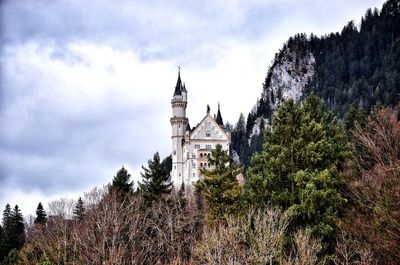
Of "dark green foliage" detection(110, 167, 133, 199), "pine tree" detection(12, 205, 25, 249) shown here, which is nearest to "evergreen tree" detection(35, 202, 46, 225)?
"pine tree" detection(12, 205, 25, 249)

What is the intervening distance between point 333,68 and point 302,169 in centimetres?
14515

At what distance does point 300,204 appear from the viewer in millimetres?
24578

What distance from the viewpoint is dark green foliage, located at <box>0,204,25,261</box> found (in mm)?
55688

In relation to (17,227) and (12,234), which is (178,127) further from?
(12,234)

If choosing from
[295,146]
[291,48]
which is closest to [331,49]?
[291,48]

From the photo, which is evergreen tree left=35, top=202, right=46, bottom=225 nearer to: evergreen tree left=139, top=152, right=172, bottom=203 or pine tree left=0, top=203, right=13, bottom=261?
pine tree left=0, top=203, right=13, bottom=261

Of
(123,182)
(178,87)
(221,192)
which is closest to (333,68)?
(178,87)

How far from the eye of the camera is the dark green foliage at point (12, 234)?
55688 mm

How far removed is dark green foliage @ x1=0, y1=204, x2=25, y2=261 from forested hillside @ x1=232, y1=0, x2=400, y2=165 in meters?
76.0

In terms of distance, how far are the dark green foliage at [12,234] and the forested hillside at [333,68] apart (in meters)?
76.0

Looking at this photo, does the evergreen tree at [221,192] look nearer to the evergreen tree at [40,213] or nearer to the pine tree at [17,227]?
the pine tree at [17,227]

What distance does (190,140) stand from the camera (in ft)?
306

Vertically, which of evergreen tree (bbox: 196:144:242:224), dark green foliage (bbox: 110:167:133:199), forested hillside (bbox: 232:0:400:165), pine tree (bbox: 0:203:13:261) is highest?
forested hillside (bbox: 232:0:400:165)

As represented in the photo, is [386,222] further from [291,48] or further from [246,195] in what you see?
[291,48]
